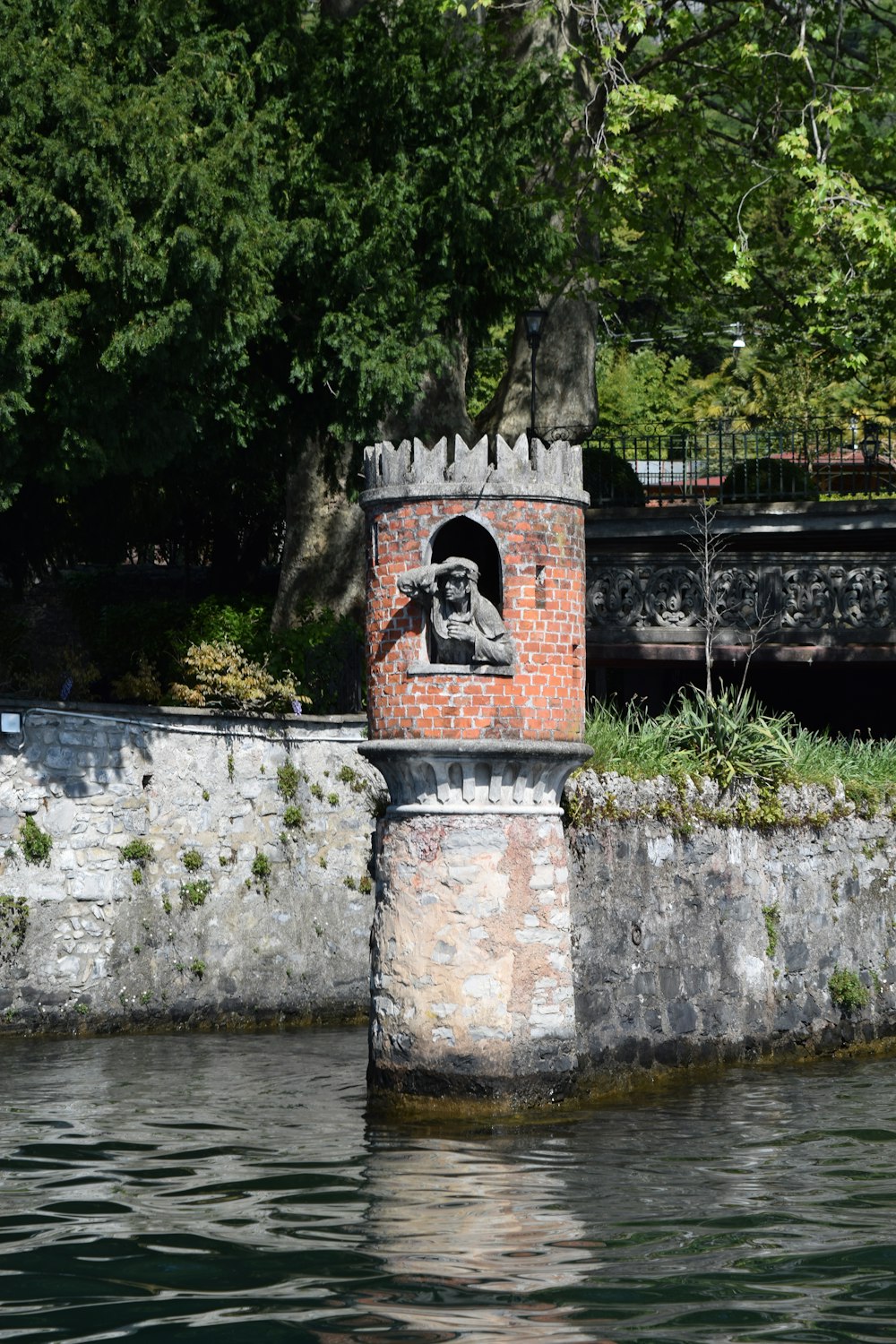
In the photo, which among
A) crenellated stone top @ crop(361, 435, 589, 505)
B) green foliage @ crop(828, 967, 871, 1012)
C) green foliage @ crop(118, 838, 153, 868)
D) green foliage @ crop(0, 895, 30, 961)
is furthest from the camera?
green foliage @ crop(118, 838, 153, 868)

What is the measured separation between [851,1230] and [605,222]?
16.3 meters

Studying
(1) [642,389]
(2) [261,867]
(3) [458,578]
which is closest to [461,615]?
(3) [458,578]

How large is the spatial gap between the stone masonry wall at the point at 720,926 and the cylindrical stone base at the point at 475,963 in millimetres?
885

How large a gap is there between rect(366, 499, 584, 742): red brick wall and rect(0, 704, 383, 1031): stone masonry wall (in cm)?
566

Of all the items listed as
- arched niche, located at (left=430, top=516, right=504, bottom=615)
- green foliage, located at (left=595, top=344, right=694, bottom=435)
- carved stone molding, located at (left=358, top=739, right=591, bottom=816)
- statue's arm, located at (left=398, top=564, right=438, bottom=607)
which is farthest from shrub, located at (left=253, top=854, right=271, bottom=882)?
green foliage, located at (left=595, top=344, right=694, bottom=435)

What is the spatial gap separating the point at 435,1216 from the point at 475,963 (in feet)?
10.5

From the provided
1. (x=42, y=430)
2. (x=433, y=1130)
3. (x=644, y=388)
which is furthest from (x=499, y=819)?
(x=644, y=388)

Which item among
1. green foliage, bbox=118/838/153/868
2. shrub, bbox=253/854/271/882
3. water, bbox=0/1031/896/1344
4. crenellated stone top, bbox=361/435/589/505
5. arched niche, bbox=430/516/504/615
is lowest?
water, bbox=0/1031/896/1344

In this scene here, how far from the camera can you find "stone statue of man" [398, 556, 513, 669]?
13.9 metres

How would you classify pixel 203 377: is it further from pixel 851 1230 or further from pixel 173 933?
pixel 851 1230

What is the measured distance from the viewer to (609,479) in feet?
87.7

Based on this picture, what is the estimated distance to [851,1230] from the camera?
34.0 feet

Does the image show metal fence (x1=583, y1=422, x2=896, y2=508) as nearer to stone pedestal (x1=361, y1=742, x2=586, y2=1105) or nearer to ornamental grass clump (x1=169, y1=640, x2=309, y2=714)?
ornamental grass clump (x1=169, y1=640, x2=309, y2=714)

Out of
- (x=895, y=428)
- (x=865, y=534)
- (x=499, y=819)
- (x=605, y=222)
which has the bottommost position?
(x=499, y=819)
